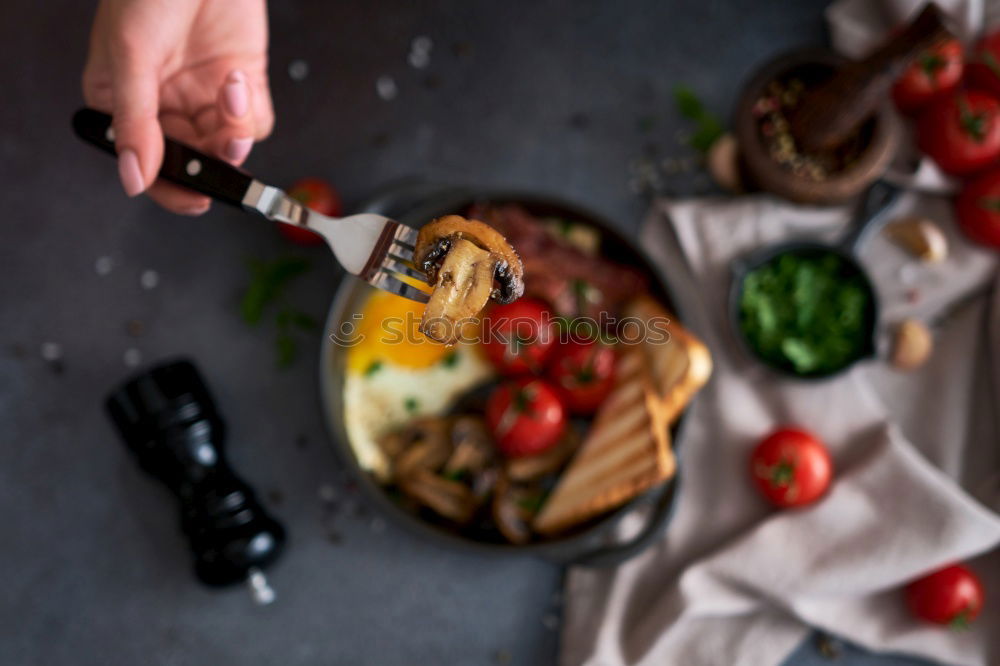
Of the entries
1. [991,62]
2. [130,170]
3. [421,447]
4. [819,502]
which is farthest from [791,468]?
[130,170]

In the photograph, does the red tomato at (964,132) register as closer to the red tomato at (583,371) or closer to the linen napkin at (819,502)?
the linen napkin at (819,502)

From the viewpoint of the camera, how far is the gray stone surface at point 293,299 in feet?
6.52

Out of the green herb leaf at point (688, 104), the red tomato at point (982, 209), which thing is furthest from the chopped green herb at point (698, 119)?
the red tomato at point (982, 209)

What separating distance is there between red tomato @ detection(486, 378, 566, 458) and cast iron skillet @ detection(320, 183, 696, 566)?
0.72 feet

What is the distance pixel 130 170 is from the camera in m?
1.35

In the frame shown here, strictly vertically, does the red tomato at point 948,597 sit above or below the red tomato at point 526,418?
below

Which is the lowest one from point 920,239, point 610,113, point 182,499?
point 182,499

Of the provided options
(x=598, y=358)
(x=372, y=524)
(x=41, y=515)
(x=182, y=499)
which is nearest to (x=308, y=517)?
(x=372, y=524)

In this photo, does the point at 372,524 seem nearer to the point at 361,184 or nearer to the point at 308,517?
the point at 308,517

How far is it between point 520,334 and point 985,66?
135 centimetres

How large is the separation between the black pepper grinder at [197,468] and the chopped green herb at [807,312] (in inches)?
49.9

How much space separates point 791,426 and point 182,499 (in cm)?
148

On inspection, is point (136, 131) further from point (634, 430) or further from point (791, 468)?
point (791, 468)

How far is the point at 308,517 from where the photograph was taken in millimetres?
2002
